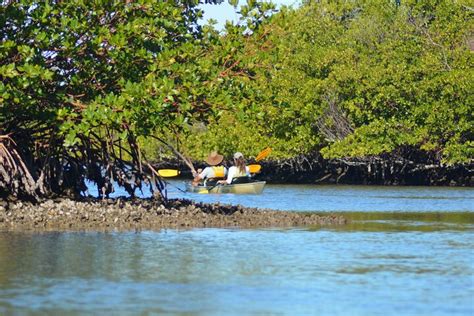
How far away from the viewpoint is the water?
1184cm

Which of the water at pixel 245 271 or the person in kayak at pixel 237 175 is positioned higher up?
the person in kayak at pixel 237 175

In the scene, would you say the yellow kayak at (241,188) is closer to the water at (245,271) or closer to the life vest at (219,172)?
the life vest at (219,172)

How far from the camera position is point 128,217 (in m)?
20.7

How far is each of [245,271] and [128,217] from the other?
6.53 metres

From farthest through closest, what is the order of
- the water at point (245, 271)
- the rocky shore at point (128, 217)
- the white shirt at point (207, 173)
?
the white shirt at point (207, 173) → the rocky shore at point (128, 217) → the water at point (245, 271)

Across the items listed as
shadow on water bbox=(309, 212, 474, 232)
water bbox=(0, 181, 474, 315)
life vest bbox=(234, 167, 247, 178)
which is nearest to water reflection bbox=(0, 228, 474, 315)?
water bbox=(0, 181, 474, 315)

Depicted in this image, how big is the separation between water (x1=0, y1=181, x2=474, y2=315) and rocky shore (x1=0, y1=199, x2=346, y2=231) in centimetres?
78

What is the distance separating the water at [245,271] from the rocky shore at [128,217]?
779 mm

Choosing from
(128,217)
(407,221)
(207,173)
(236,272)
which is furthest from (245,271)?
(207,173)

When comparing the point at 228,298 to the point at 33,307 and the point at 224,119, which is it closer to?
the point at 33,307

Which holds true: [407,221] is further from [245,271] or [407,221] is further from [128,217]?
[245,271]

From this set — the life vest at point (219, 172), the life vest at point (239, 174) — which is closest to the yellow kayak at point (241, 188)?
the life vest at point (239, 174)

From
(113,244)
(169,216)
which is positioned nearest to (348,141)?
(169,216)

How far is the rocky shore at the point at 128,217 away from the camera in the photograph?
65.6ft
